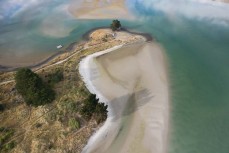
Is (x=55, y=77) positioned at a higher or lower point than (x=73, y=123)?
higher

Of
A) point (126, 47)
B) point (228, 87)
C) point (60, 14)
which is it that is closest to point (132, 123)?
point (228, 87)

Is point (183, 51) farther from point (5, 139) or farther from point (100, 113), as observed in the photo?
point (5, 139)

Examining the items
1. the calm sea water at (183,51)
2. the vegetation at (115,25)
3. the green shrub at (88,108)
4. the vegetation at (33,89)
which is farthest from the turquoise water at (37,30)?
the green shrub at (88,108)

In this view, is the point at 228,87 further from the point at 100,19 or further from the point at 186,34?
the point at 100,19

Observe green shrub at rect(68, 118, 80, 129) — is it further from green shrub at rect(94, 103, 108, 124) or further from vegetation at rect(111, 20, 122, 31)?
vegetation at rect(111, 20, 122, 31)

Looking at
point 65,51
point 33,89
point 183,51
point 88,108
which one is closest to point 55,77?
point 33,89

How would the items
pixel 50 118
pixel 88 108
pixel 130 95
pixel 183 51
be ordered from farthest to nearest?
pixel 183 51 → pixel 130 95 → pixel 50 118 → pixel 88 108

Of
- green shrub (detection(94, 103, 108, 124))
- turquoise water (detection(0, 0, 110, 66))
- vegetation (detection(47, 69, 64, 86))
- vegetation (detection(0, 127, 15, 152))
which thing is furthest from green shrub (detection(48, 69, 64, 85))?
vegetation (detection(0, 127, 15, 152))
